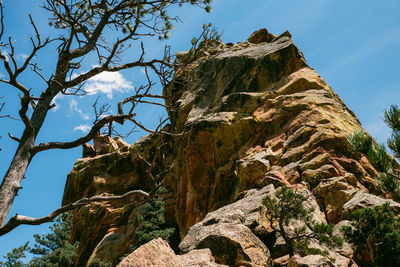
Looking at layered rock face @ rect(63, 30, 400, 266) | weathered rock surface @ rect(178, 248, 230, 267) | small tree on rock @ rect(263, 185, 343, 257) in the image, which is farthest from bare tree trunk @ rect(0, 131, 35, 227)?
small tree on rock @ rect(263, 185, 343, 257)

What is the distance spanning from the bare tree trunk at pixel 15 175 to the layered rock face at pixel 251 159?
6.87 feet

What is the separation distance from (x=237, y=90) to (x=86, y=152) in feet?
92.7

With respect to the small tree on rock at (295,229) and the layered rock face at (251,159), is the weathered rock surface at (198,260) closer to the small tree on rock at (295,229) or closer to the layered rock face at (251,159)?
the layered rock face at (251,159)

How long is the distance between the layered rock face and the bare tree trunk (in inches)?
82.5

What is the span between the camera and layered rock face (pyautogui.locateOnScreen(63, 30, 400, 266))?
8.70m

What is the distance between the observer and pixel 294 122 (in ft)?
56.3

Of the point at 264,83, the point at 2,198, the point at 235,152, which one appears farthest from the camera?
the point at 264,83

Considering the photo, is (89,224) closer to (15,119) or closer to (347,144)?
(347,144)

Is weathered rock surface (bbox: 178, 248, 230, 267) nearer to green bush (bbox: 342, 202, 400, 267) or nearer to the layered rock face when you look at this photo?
the layered rock face

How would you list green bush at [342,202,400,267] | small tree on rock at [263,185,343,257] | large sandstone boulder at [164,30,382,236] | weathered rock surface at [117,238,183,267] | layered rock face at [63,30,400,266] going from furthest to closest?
large sandstone boulder at [164,30,382,236] → layered rock face at [63,30,400,266] → small tree on rock at [263,185,343,257] → green bush at [342,202,400,267] → weathered rock surface at [117,238,183,267]

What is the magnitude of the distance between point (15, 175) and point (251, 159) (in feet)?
37.4

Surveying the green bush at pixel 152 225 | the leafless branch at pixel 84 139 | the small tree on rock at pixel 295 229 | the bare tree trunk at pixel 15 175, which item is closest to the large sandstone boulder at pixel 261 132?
the small tree on rock at pixel 295 229

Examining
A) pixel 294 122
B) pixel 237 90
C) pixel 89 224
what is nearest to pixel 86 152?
pixel 89 224

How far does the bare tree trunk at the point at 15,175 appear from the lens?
17.7ft
